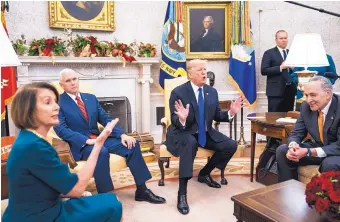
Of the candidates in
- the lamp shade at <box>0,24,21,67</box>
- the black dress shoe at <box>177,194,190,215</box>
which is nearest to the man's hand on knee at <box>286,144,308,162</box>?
the black dress shoe at <box>177,194,190,215</box>

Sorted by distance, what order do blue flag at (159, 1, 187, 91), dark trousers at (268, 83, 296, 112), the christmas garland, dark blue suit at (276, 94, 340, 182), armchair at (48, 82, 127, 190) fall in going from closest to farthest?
armchair at (48, 82, 127, 190)
dark blue suit at (276, 94, 340, 182)
the christmas garland
dark trousers at (268, 83, 296, 112)
blue flag at (159, 1, 187, 91)

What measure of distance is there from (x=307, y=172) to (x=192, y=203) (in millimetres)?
1040

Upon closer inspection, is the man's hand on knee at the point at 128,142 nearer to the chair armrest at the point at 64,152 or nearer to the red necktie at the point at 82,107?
the red necktie at the point at 82,107

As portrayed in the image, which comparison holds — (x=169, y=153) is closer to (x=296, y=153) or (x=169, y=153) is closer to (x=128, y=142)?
(x=128, y=142)

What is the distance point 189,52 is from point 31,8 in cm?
252

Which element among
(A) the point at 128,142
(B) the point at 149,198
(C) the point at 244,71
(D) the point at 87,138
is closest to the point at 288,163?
(B) the point at 149,198

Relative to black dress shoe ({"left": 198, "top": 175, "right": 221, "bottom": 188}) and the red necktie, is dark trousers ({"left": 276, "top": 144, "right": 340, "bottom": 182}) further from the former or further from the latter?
the red necktie

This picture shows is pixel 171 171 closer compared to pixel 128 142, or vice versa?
pixel 128 142

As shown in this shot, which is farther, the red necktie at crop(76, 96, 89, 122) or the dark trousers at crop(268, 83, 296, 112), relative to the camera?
the dark trousers at crop(268, 83, 296, 112)

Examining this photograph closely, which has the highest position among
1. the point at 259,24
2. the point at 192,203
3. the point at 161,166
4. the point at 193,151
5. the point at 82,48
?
the point at 259,24

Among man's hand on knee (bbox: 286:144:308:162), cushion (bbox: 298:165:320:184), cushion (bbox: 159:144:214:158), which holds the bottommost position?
cushion (bbox: 298:165:320:184)

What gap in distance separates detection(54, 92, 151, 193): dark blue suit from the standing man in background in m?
2.69

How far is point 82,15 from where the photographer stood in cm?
511

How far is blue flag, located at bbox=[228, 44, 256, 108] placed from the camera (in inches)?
216
